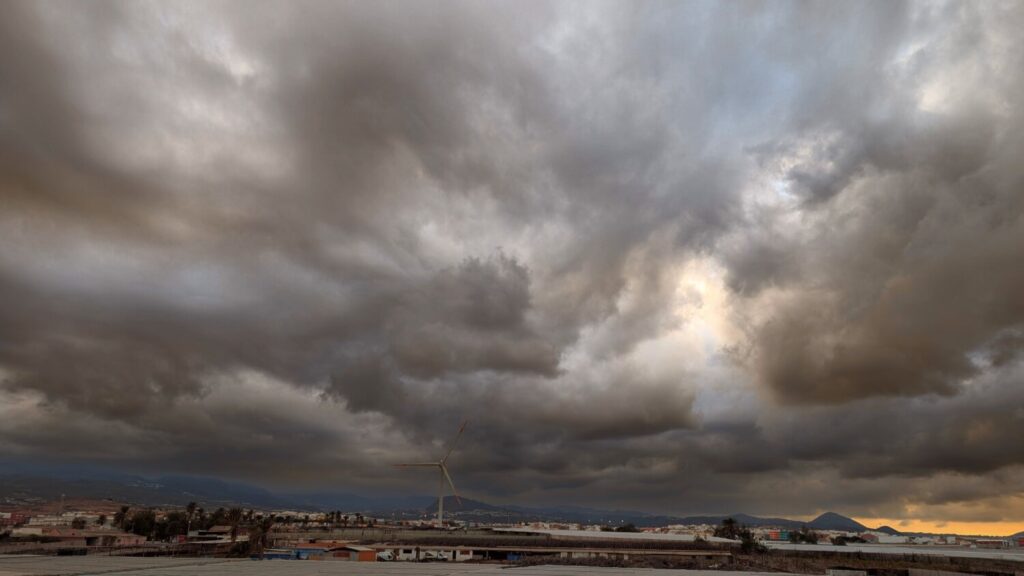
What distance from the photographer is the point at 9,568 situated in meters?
48.3

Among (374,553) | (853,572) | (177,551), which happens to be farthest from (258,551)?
(853,572)

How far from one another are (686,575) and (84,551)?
290 feet

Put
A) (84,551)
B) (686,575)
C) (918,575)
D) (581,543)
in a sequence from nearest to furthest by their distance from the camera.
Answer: (686,575) → (918,575) → (84,551) → (581,543)

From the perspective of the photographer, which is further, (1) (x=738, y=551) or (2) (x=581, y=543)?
(2) (x=581, y=543)

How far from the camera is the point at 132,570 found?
49562mm

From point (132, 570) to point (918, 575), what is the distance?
90677 millimetres

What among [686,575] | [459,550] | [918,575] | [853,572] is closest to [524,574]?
[686,575]

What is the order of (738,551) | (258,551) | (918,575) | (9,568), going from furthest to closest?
(738,551)
(258,551)
(918,575)
(9,568)

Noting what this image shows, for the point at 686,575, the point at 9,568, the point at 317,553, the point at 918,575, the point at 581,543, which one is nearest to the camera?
the point at 9,568

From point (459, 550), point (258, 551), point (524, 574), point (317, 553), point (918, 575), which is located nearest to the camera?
point (524, 574)

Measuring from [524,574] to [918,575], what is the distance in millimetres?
61891

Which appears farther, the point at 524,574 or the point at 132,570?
the point at 524,574

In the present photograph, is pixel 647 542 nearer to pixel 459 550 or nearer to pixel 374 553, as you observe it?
pixel 459 550

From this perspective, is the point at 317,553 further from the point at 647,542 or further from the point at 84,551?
the point at 647,542
